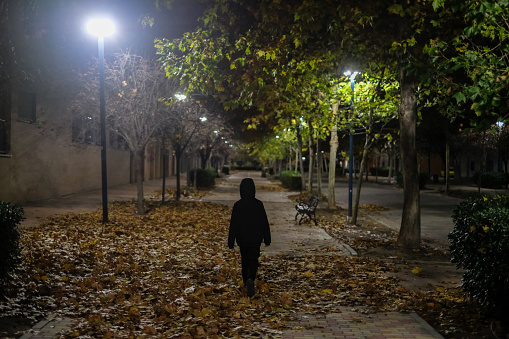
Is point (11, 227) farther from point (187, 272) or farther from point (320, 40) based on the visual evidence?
point (320, 40)

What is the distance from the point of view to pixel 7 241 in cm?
599

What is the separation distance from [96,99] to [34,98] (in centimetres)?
366

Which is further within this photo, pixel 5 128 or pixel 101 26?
pixel 5 128

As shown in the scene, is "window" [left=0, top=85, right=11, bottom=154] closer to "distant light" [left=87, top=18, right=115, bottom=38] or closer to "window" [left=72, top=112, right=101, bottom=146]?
"window" [left=72, top=112, right=101, bottom=146]

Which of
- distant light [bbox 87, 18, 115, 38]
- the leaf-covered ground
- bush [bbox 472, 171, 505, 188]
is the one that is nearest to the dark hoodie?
the leaf-covered ground

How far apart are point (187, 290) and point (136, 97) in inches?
440

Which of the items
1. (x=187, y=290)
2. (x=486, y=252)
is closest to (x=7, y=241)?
(x=187, y=290)

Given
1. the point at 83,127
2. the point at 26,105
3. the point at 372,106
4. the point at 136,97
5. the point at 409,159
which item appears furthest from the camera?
the point at 83,127

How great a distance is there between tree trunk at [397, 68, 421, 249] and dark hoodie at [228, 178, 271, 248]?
524 centimetres

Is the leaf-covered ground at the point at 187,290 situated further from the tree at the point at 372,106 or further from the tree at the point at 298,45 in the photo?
the tree at the point at 372,106

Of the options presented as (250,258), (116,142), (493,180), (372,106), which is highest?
(372,106)

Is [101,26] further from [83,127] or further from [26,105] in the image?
[83,127]

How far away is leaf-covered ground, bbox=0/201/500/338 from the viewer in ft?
18.9

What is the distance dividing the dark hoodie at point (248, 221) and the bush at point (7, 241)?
2.67 metres
